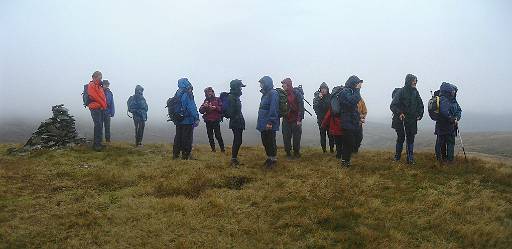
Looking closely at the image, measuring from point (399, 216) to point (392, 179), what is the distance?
363 centimetres

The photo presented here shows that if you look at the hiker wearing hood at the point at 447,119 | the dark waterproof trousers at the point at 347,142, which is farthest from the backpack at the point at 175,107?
the hiker wearing hood at the point at 447,119

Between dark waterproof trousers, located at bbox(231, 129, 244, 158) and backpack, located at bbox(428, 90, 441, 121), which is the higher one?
backpack, located at bbox(428, 90, 441, 121)

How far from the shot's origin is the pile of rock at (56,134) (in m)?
21.1

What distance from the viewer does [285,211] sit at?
1092 cm

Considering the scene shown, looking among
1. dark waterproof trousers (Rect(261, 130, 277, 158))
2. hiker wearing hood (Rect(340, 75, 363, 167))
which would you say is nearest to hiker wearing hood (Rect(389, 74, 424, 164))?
hiker wearing hood (Rect(340, 75, 363, 167))

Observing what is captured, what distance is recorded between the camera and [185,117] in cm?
1736

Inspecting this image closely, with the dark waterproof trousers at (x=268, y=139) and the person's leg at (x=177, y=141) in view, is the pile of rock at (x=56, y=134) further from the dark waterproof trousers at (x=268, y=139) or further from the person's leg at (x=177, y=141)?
the dark waterproof trousers at (x=268, y=139)

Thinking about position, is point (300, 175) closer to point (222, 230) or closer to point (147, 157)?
point (222, 230)

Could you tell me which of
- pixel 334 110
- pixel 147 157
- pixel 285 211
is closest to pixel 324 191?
pixel 285 211

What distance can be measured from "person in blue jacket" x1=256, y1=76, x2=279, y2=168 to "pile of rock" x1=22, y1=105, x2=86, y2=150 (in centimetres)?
1072

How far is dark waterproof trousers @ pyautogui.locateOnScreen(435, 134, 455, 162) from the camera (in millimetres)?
15891

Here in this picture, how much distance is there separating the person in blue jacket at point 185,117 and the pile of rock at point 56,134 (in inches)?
264

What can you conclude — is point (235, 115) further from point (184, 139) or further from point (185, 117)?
point (184, 139)

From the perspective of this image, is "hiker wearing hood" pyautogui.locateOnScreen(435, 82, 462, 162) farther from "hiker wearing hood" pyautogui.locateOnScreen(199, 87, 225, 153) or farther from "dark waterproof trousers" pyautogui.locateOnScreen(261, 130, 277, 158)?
"hiker wearing hood" pyautogui.locateOnScreen(199, 87, 225, 153)
